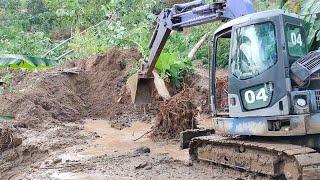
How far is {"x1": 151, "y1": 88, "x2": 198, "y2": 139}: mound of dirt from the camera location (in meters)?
10.5

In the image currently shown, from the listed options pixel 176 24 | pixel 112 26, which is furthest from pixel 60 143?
pixel 112 26

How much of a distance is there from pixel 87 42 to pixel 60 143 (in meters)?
9.22

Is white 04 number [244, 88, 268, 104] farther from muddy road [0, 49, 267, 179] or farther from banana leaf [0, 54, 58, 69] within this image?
banana leaf [0, 54, 58, 69]

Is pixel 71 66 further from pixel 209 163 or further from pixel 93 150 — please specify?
pixel 209 163

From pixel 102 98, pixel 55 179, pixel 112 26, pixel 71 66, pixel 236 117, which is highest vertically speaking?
pixel 112 26

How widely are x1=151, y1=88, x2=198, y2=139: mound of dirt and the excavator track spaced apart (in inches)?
92.0

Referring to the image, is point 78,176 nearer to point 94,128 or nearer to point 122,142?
point 122,142

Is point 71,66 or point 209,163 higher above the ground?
point 71,66

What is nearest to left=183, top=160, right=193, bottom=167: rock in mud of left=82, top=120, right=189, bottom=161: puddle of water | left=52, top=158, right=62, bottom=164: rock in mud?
left=82, top=120, right=189, bottom=161: puddle of water

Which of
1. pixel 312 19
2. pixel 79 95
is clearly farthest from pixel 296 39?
pixel 79 95

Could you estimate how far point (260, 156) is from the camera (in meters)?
6.63

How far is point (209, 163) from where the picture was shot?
792 cm

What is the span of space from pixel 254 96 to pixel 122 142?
4681mm

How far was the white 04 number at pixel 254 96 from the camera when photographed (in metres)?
6.49
